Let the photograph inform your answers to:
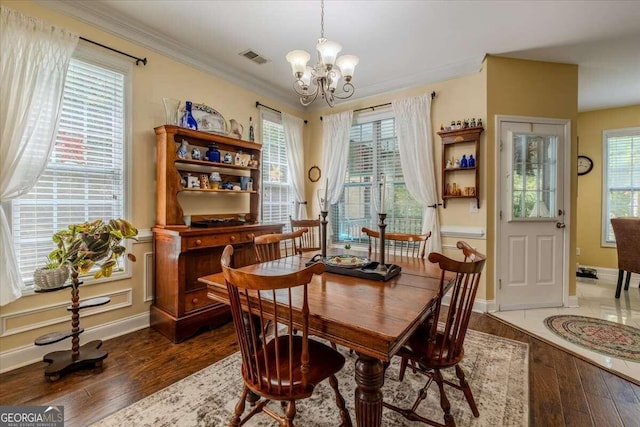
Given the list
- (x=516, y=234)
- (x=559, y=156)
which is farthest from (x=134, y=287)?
(x=559, y=156)

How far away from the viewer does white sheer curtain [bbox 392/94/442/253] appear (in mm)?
3703

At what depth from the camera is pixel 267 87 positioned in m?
4.09

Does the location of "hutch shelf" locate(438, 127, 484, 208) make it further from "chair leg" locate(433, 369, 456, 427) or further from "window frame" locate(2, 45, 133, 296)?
"window frame" locate(2, 45, 133, 296)

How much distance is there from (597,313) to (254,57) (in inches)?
193

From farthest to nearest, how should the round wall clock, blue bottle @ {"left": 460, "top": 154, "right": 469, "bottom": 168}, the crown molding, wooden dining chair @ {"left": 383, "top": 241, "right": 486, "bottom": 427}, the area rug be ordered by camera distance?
the round wall clock, blue bottle @ {"left": 460, "top": 154, "right": 469, "bottom": 168}, the crown molding, the area rug, wooden dining chair @ {"left": 383, "top": 241, "right": 486, "bottom": 427}

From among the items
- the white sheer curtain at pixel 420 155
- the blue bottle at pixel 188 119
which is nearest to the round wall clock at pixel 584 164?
the white sheer curtain at pixel 420 155

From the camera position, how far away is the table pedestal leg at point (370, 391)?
1.17 m

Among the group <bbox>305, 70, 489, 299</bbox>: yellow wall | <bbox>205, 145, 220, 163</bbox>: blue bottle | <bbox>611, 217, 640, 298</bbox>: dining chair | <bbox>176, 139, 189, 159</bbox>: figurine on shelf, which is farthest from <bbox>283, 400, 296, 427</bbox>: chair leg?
<bbox>611, 217, 640, 298</bbox>: dining chair

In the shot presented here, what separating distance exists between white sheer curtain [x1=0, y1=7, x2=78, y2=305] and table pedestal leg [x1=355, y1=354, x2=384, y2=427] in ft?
8.37

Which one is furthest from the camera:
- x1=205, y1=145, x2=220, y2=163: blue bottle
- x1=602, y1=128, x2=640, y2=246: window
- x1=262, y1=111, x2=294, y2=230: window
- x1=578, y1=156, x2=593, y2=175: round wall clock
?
x1=578, y1=156, x2=593, y2=175: round wall clock

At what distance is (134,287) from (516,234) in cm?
425

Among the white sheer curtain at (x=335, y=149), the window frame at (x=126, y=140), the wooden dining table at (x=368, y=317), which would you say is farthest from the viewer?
the white sheer curtain at (x=335, y=149)

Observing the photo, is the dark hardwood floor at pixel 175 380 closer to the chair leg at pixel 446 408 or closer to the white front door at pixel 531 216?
→ the chair leg at pixel 446 408

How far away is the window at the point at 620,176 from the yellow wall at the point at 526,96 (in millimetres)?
2199
